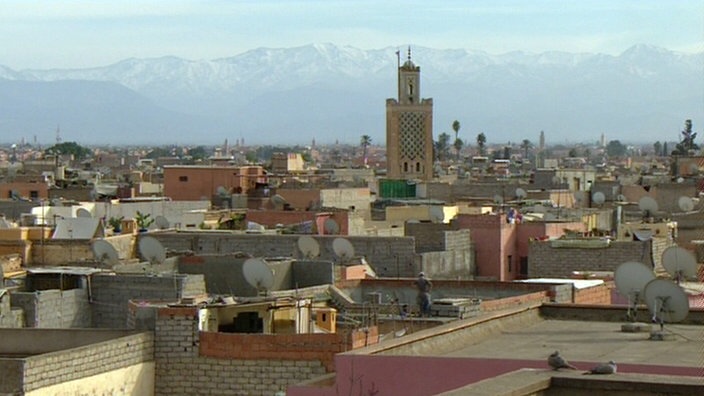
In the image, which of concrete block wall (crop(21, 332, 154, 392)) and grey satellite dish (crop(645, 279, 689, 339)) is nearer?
concrete block wall (crop(21, 332, 154, 392))

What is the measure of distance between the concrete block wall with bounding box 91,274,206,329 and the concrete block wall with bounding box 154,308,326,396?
375 centimetres

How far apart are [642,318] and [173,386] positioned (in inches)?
144

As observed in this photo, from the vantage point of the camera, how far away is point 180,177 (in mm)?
50906

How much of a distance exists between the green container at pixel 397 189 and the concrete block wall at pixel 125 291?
104ft

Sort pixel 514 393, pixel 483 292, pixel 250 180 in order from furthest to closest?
pixel 250 180 → pixel 483 292 → pixel 514 393

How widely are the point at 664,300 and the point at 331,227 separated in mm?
16689

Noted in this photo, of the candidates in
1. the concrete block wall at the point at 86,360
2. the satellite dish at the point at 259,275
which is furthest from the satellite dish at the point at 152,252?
the concrete block wall at the point at 86,360


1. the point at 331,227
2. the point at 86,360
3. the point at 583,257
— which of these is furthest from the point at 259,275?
the point at 331,227

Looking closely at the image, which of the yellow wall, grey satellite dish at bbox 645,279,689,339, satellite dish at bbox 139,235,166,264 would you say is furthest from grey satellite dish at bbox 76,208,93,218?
grey satellite dish at bbox 645,279,689,339

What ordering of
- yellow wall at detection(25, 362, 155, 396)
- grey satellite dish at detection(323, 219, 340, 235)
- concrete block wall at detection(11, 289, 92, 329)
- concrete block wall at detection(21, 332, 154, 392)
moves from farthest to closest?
grey satellite dish at detection(323, 219, 340, 235) → concrete block wall at detection(11, 289, 92, 329) → yellow wall at detection(25, 362, 155, 396) → concrete block wall at detection(21, 332, 154, 392)

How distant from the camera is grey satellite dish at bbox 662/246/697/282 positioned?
18.0m

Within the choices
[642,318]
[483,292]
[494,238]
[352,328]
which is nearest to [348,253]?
[483,292]

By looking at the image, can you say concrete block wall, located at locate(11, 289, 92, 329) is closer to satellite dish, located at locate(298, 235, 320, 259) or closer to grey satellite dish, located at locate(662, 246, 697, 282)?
satellite dish, located at locate(298, 235, 320, 259)

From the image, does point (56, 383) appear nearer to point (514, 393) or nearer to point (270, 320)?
point (270, 320)
